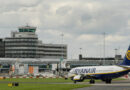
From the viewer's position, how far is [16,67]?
19975 cm

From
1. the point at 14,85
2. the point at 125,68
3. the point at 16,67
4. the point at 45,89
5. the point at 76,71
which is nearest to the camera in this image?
the point at 45,89

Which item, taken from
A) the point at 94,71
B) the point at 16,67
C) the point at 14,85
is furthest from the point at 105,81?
the point at 16,67

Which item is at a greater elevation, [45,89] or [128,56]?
[128,56]

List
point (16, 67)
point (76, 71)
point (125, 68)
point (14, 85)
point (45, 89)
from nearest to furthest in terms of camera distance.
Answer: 1. point (45, 89)
2. point (14, 85)
3. point (125, 68)
4. point (76, 71)
5. point (16, 67)

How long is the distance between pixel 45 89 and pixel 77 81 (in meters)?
29.4

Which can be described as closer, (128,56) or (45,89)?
(45,89)

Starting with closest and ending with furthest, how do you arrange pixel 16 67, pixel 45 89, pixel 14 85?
pixel 45 89 < pixel 14 85 < pixel 16 67

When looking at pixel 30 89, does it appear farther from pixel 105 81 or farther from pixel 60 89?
pixel 105 81

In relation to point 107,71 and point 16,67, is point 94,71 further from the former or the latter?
point 16,67

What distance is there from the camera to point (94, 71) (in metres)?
99.8

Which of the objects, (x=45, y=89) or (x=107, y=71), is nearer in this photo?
(x=45, y=89)

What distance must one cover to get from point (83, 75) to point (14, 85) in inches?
931

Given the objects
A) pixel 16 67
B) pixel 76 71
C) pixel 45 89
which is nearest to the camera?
pixel 45 89

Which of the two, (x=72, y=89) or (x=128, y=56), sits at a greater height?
(x=128, y=56)
